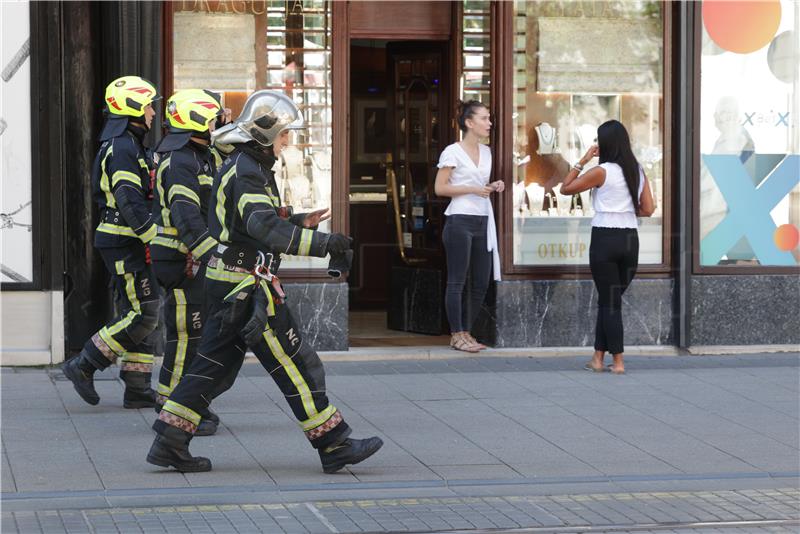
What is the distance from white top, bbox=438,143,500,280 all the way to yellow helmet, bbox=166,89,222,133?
3212 mm

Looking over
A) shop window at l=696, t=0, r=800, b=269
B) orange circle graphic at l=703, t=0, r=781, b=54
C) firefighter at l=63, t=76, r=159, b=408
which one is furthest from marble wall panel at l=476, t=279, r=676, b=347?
firefighter at l=63, t=76, r=159, b=408

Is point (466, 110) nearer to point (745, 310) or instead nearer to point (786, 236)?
point (745, 310)

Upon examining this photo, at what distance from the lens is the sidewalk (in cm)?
647

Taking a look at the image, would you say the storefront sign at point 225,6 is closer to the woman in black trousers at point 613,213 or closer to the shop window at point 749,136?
the woman in black trousers at point 613,213

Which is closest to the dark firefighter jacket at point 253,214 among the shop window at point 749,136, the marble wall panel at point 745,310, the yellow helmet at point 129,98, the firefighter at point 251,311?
the firefighter at point 251,311

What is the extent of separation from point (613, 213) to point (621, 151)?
445 millimetres

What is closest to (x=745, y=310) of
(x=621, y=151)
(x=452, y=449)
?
(x=621, y=151)

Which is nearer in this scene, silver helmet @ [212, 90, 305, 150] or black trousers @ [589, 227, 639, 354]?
silver helmet @ [212, 90, 305, 150]

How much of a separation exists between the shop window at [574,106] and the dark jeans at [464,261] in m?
0.35

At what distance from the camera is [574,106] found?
442 inches

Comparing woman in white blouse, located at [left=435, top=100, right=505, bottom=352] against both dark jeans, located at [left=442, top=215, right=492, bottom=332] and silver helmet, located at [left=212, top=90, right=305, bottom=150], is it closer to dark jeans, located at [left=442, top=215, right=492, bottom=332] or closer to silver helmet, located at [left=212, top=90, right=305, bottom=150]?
dark jeans, located at [left=442, top=215, right=492, bottom=332]

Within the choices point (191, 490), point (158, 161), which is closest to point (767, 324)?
point (158, 161)

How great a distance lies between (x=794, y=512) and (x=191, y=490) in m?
2.80

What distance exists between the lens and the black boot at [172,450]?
22.6 ft
